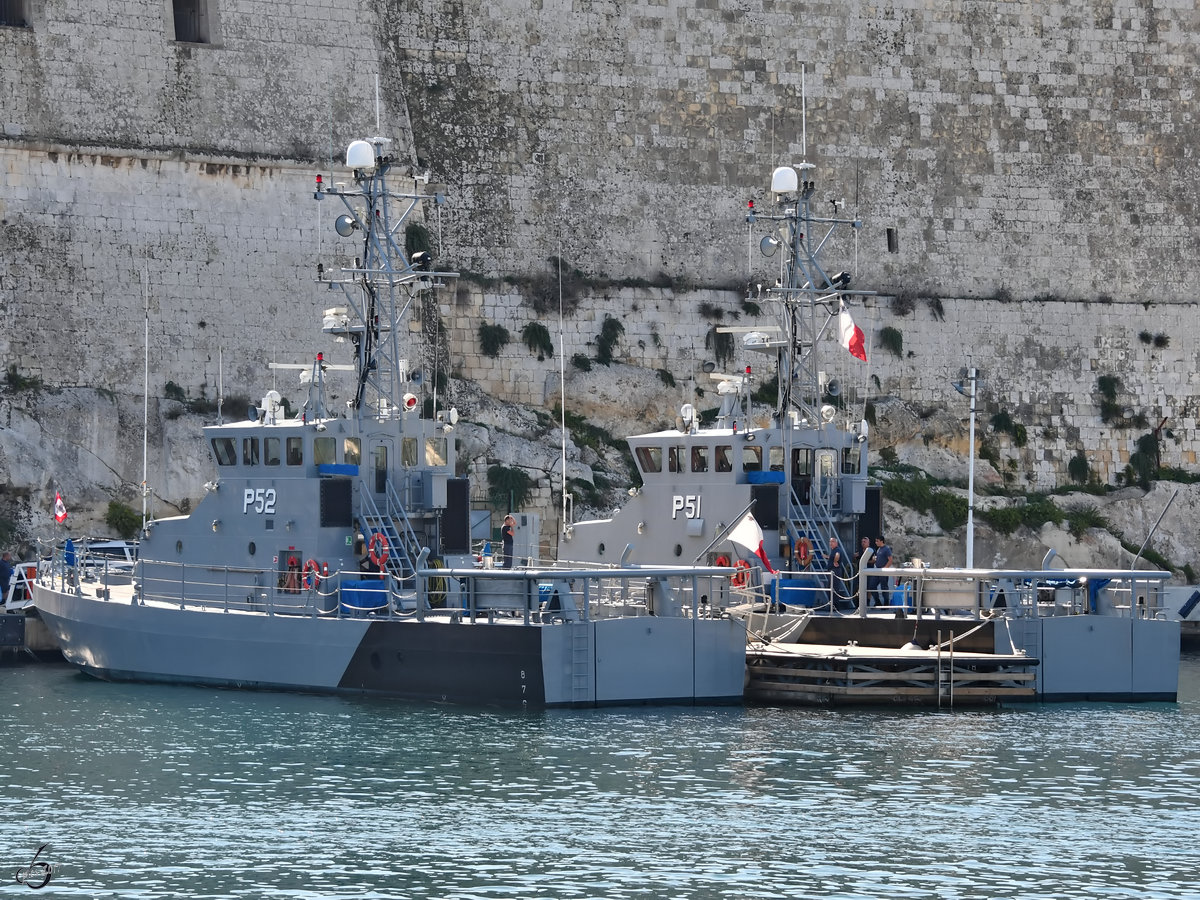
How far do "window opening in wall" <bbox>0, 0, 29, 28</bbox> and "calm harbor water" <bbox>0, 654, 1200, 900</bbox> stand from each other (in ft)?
46.1

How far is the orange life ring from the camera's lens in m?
24.0

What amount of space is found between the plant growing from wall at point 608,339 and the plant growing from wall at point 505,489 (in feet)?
13.4

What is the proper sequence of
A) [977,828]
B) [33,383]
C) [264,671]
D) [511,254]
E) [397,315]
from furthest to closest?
[511,254] < [33,383] < [397,315] < [264,671] < [977,828]

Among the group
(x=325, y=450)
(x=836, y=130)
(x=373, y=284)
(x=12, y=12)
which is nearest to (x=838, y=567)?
(x=325, y=450)

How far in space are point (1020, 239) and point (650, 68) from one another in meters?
8.41

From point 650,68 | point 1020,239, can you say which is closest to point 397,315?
point 650,68

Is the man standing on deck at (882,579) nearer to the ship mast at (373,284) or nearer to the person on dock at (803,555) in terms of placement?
the person on dock at (803,555)

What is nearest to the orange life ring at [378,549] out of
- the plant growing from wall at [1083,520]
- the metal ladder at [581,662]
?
the metal ladder at [581,662]

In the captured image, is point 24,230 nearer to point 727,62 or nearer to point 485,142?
point 485,142

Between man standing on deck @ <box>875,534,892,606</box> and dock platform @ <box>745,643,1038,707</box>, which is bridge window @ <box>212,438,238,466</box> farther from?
man standing on deck @ <box>875,534,892,606</box>

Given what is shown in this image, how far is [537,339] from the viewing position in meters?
36.6

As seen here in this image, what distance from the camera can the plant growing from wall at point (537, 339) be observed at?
120 ft

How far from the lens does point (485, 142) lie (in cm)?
3700

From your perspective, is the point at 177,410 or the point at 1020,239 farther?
the point at 1020,239
